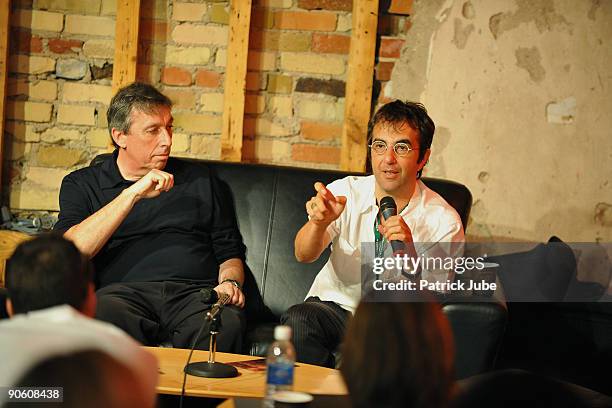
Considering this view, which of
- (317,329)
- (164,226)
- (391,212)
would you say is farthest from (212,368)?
(164,226)

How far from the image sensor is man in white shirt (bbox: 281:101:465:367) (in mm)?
2975

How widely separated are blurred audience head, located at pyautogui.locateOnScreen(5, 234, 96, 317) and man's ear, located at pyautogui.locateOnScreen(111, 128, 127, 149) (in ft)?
6.04

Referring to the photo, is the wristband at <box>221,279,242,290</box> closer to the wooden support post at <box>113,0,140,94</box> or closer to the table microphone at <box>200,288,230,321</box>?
the table microphone at <box>200,288,230,321</box>

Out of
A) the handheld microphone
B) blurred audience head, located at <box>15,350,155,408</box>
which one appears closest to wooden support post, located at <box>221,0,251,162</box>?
the handheld microphone

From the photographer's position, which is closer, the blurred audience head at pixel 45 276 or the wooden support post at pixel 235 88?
the blurred audience head at pixel 45 276

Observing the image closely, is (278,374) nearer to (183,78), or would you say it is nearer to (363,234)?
(363,234)

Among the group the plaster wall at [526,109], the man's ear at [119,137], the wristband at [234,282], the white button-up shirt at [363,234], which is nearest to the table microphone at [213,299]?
the wristband at [234,282]

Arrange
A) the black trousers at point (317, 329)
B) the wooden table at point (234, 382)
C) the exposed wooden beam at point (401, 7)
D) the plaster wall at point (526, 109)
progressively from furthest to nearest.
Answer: the exposed wooden beam at point (401, 7) → the plaster wall at point (526, 109) → the black trousers at point (317, 329) → the wooden table at point (234, 382)

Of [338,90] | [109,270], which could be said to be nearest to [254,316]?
[109,270]

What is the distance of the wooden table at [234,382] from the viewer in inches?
82.3

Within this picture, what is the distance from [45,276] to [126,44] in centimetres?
263

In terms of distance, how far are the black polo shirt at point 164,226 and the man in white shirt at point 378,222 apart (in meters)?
0.42

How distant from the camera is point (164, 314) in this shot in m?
3.03

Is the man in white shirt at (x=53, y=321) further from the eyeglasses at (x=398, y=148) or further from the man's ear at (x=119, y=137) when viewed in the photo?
the man's ear at (x=119, y=137)
